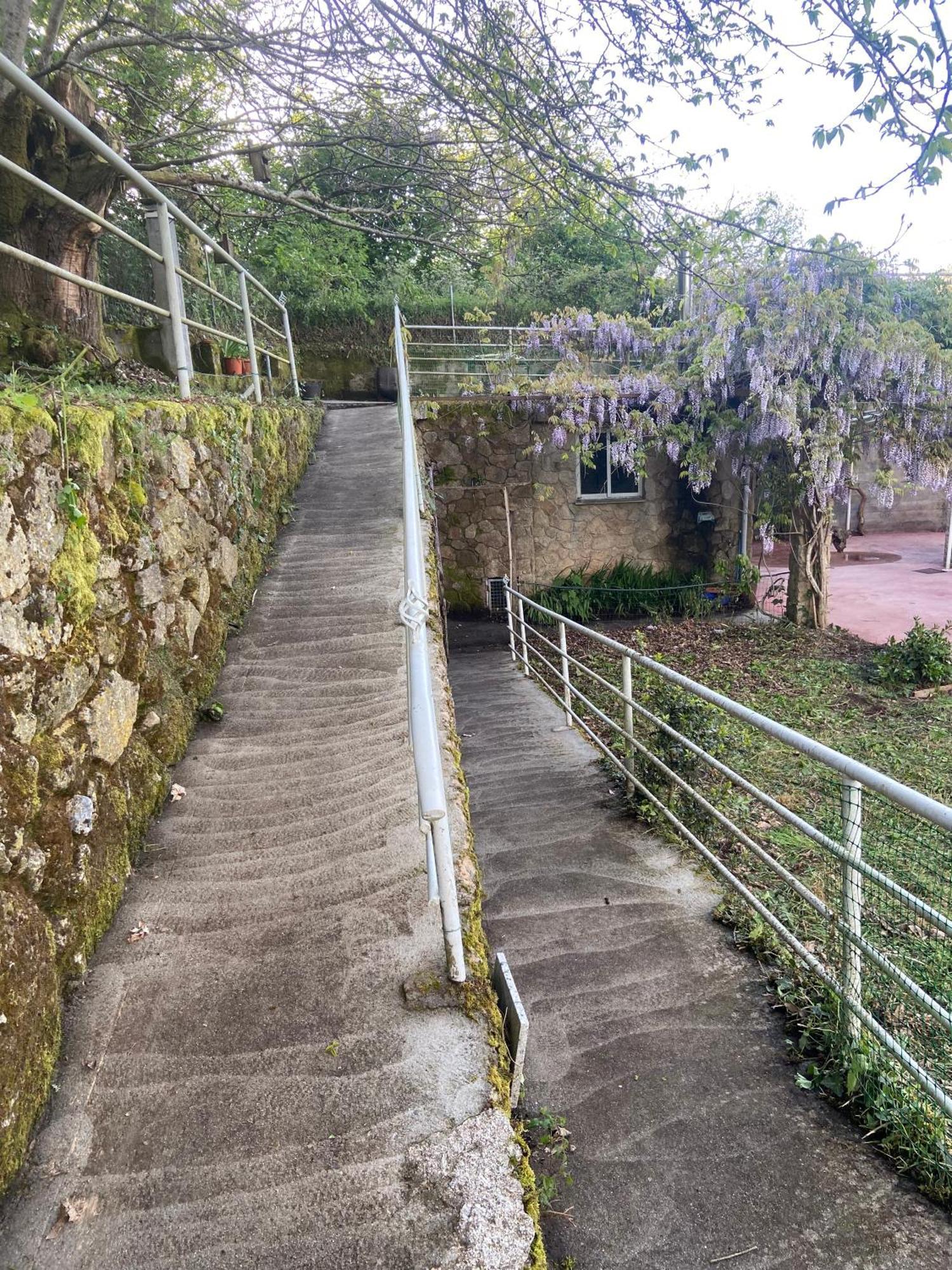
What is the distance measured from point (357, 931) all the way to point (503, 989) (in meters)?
0.41

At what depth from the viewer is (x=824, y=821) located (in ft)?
9.27

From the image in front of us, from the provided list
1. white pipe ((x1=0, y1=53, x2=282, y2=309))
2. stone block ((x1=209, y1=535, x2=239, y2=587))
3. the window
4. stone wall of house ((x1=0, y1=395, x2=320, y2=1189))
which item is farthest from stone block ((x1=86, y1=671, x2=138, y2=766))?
the window

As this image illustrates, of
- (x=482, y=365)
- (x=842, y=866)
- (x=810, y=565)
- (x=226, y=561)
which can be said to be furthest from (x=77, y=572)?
(x=482, y=365)

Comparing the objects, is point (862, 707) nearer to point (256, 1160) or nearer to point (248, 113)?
point (256, 1160)

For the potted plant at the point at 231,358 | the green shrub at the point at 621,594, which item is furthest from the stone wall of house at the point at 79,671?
the green shrub at the point at 621,594

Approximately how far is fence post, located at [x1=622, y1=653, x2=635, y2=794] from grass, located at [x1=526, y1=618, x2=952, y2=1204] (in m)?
0.11

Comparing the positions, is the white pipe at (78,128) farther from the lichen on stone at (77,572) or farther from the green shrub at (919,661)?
the green shrub at (919,661)

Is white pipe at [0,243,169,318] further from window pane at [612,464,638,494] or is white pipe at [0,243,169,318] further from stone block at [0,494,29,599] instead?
window pane at [612,464,638,494]

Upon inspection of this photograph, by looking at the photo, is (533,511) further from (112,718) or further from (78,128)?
(112,718)

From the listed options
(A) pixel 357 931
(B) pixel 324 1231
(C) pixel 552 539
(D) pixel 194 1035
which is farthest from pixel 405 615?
(C) pixel 552 539

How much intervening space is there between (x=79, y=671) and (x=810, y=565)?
875 centimetres

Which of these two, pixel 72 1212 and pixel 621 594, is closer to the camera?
pixel 72 1212

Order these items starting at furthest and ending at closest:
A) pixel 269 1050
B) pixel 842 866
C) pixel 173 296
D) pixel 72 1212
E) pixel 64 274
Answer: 1. pixel 173 296
2. pixel 64 274
3. pixel 842 866
4. pixel 269 1050
5. pixel 72 1212

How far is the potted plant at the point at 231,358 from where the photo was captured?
22.1 ft
